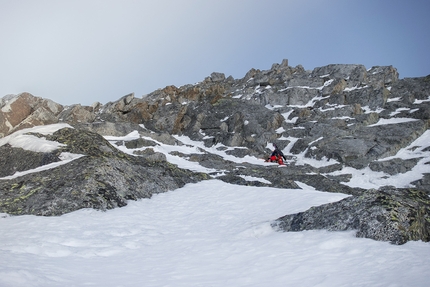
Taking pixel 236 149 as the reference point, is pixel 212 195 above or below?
below

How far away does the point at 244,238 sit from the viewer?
7.86m

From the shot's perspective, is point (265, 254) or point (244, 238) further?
point (244, 238)

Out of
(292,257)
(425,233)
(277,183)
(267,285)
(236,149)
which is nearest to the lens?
(267,285)

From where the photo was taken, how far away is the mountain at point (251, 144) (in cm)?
1034

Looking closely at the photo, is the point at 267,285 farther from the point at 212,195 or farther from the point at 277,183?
the point at 277,183

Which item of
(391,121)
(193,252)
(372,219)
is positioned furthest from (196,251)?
(391,121)

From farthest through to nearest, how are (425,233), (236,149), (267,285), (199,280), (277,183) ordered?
(236,149)
(277,183)
(425,233)
(199,280)
(267,285)

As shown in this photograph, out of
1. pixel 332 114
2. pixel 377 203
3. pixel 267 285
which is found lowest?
pixel 267 285

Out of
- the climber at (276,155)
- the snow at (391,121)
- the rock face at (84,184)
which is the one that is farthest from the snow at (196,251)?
the snow at (391,121)

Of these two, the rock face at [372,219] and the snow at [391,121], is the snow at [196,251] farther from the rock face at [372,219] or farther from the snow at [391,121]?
the snow at [391,121]

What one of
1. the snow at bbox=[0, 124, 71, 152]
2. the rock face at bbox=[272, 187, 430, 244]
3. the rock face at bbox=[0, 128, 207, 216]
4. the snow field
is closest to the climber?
the rock face at bbox=[0, 128, 207, 216]

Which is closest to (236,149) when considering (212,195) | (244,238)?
(212,195)

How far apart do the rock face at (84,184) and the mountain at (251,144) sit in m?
0.05

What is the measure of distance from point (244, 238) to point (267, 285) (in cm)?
307
